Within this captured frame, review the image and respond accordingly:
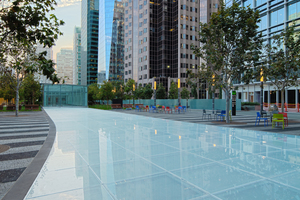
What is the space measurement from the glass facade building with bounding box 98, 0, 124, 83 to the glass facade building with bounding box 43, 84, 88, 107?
46.7 m

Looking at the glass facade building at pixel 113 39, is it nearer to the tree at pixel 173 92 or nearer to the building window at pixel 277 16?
the tree at pixel 173 92

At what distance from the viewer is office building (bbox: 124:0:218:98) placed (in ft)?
239

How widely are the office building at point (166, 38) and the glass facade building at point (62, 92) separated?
2814 centimetres

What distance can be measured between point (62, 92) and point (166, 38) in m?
42.7

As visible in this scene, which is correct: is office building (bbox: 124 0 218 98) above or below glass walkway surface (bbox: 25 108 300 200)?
above

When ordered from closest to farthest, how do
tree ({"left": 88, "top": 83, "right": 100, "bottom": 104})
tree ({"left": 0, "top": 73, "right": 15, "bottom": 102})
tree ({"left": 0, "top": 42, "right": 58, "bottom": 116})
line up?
tree ({"left": 0, "top": 42, "right": 58, "bottom": 116}), tree ({"left": 0, "top": 73, "right": 15, "bottom": 102}), tree ({"left": 88, "top": 83, "right": 100, "bottom": 104})

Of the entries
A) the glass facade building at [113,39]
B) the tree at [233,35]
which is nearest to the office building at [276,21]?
the tree at [233,35]

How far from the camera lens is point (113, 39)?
9819cm

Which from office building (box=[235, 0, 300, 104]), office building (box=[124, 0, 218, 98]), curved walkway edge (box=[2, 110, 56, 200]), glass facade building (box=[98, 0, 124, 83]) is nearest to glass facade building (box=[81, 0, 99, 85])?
glass facade building (box=[98, 0, 124, 83])

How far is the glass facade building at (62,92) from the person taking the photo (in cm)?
4629

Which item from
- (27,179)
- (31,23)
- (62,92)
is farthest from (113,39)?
(27,179)

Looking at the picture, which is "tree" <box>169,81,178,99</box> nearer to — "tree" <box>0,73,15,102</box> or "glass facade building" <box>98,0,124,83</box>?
"glass facade building" <box>98,0,124,83</box>

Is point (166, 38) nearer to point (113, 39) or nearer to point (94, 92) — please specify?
point (113, 39)

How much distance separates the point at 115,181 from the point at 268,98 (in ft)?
155
